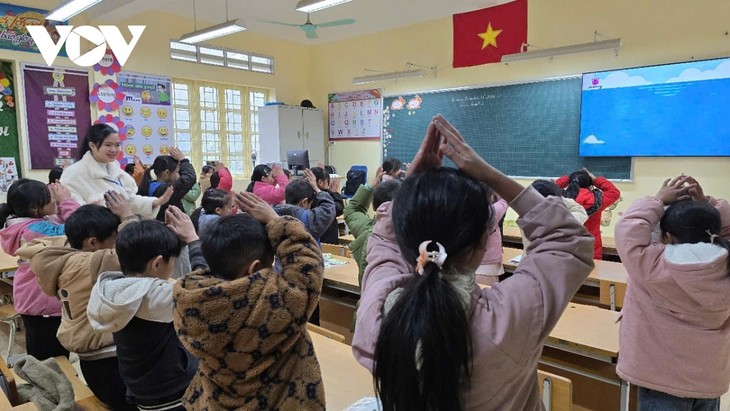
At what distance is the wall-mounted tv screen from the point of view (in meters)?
4.71

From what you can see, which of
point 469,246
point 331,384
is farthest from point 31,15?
point 469,246

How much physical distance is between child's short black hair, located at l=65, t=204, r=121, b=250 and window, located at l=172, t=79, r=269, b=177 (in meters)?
5.64

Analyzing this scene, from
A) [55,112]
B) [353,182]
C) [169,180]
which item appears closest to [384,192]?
[169,180]

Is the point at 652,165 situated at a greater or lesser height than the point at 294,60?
lesser

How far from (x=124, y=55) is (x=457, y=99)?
4.55 m

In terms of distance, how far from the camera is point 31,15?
5.54 m

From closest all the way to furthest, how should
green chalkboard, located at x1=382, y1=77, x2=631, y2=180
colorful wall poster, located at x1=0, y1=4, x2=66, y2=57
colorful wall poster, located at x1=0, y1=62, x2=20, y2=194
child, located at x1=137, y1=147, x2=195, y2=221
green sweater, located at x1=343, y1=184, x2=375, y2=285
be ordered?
green sweater, located at x1=343, y1=184, x2=375, y2=285 < child, located at x1=137, y1=147, x2=195, y2=221 < colorful wall poster, located at x1=0, y1=4, x2=66, y2=57 < colorful wall poster, located at x1=0, y1=62, x2=20, y2=194 < green chalkboard, located at x1=382, y1=77, x2=631, y2=180

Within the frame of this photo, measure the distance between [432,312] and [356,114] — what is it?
24.7ft

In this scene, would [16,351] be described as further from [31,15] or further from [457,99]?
[457,99]

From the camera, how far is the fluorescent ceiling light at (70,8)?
4.66 m

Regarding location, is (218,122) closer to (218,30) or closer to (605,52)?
(218,30)

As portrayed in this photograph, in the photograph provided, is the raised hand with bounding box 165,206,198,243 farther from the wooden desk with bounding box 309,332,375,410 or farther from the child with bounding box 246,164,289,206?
the child with bounding box 246,164,289,206

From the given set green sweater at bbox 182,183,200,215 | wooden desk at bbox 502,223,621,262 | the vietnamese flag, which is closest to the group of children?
green sweater at bbox 182,183,200,215

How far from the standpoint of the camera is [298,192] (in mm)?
2934
